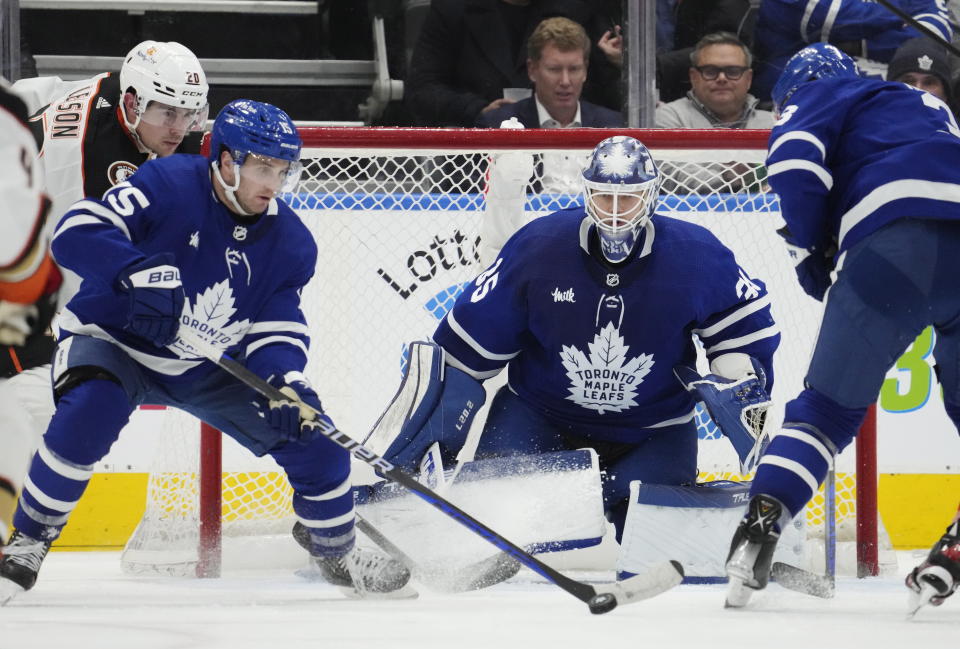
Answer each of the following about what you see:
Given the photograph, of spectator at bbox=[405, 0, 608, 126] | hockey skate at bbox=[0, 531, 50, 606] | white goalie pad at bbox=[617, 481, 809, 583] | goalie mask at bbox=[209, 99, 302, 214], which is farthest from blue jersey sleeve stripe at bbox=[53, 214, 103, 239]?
spectator at bbox=[405, 0, 608, 126]

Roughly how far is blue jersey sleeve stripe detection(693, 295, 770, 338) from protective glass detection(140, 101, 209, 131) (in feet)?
4.48

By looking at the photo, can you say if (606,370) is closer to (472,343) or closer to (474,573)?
(472,343)

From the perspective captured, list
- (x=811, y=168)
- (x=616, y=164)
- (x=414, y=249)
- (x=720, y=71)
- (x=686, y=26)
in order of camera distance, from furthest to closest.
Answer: (x=686, y=26)
(x=720, y=71)
(x=414, y=249)
(x=616, y=164)
(x=811, y=168)

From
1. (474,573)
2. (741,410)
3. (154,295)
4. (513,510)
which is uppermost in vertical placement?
(154,295)

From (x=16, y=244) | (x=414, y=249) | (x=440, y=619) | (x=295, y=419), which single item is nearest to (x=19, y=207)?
(x=16, y=244)

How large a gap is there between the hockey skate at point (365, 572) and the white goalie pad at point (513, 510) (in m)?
0.10

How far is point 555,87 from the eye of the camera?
449 centimetres

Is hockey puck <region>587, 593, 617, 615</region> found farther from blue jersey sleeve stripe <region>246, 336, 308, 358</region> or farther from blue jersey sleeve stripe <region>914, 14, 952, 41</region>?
blue jersey sleeve stripe <region>914, 14, 952, 41</region>

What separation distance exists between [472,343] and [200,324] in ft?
2.02

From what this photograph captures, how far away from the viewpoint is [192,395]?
Answer: 316 cm

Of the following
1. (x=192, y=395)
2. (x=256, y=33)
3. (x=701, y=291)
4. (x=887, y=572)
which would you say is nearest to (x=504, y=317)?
(x=701, y=291)

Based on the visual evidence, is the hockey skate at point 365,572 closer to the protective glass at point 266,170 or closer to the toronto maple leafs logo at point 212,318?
the toronto maple leafs logo at point 212,318

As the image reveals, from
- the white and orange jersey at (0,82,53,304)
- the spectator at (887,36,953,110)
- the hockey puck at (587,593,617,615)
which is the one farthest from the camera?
the spectator at (887,36,953,110)

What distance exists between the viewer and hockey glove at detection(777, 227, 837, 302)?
2.76m
